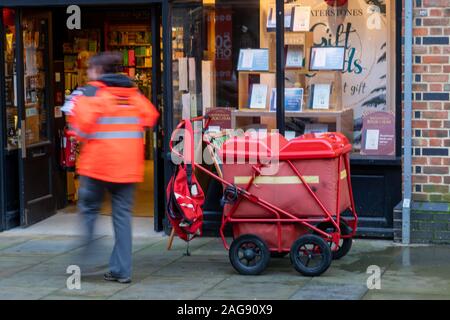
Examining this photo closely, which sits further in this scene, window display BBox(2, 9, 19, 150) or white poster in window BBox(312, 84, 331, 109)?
window display BBox(2, 9, 19, 150)

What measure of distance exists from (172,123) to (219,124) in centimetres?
52

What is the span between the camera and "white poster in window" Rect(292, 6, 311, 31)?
9414mm

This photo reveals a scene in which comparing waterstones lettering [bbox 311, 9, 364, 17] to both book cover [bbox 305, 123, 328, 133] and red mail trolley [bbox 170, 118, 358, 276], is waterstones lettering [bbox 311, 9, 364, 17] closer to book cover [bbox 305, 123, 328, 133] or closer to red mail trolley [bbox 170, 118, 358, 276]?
book cover [bbox 305, 123, 328, 133]

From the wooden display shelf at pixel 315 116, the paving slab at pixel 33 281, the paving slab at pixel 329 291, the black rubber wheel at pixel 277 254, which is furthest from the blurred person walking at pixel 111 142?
the wooden display shelf at pixel 315 116

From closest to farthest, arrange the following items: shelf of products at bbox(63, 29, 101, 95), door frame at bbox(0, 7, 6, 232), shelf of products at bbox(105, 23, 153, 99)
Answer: door frame at bbox(0, 7, 6, 232), shelf of products at bbox(63, 29, 101, 95), shelf of products at bbox(105, 23, 153, 99)

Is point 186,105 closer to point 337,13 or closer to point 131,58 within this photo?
point 337,13

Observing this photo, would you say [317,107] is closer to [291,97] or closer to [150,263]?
[291,97]

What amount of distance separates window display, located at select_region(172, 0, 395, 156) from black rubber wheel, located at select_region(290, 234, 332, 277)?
6.70ft

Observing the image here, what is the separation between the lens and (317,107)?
9.43 metres

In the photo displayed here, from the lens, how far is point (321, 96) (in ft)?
31.0

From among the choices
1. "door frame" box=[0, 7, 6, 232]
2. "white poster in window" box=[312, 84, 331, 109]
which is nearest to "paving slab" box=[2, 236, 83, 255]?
"door frame" box=[0, 7, 6, 232]

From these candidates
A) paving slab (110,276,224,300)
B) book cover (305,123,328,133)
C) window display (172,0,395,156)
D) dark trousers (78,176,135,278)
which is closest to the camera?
paving slab (110,276,224,300)

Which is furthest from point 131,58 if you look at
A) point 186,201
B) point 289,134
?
point 186,201
